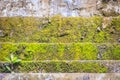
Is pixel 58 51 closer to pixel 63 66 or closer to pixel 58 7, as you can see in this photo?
pixel 63 66

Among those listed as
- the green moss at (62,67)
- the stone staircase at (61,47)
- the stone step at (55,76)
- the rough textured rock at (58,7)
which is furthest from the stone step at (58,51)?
the rough textured rock at (58,7)

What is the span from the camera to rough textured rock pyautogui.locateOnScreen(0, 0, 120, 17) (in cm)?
820

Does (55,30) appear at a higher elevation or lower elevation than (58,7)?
lower

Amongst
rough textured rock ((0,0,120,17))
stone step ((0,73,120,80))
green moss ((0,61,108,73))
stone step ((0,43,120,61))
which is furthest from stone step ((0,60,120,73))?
rough textured rock ((0,0,120,17))

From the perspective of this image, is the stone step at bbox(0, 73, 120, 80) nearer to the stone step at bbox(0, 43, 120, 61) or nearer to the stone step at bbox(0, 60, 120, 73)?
the stone step at bbox(0, 60, 120, 73)

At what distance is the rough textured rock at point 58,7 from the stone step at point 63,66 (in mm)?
2180

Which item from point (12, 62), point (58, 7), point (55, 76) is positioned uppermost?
point (58, 7)

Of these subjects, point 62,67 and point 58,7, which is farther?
point 58,7

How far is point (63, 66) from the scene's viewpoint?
20.4 ft

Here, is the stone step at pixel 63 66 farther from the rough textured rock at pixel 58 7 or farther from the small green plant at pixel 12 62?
the rough textured rock at pixel 58 7

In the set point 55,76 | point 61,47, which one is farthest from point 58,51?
point 55,76

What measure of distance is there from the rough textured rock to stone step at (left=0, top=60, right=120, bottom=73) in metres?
2.18

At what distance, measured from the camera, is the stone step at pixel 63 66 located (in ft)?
20.2

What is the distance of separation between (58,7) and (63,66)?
231 centimetres
